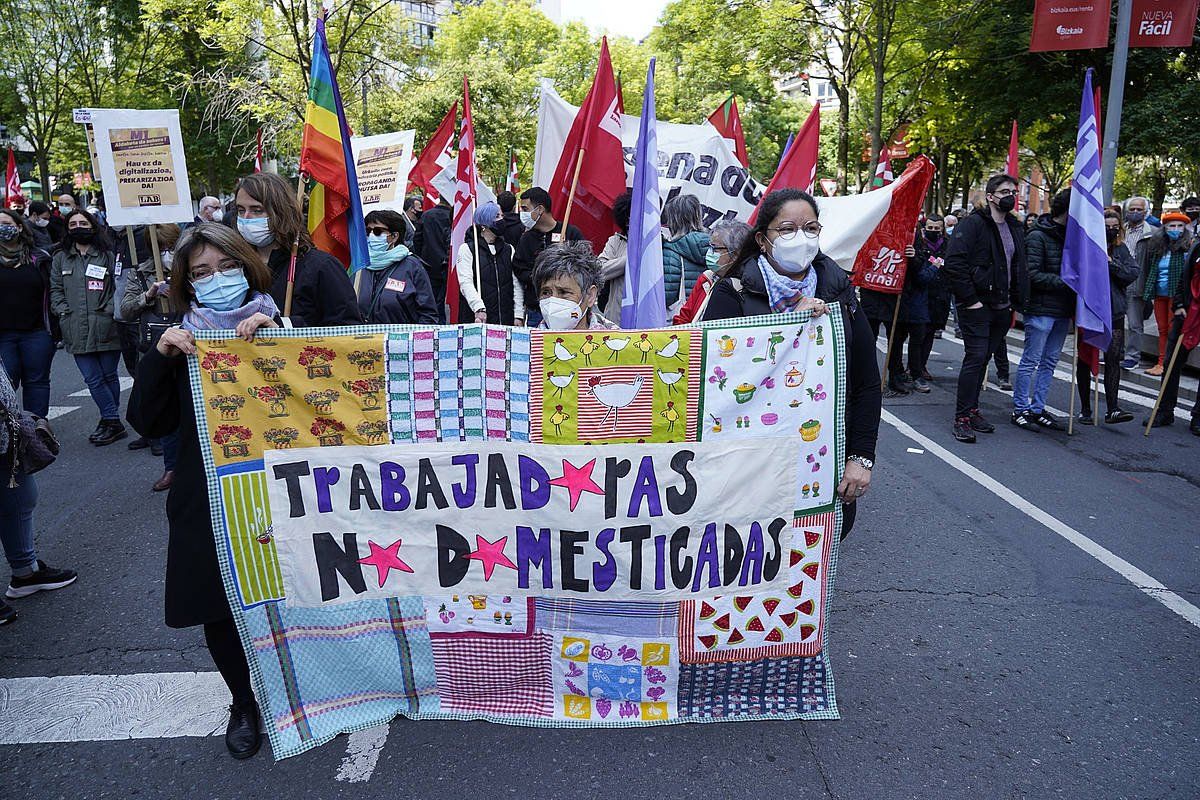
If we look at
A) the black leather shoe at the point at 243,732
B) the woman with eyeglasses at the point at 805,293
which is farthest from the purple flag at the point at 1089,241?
the black leather shoe at the point at 243,732

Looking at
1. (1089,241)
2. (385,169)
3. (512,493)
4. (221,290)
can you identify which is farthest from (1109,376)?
(221,290)

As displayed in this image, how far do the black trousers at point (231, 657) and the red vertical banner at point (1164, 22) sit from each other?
1365 cm

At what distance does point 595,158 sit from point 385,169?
135 inches

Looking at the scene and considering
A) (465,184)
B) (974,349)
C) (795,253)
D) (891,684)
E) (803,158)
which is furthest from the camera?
(974,349)

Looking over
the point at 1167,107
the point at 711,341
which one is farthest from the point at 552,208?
the point at 1167,107

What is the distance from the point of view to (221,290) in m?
2.92

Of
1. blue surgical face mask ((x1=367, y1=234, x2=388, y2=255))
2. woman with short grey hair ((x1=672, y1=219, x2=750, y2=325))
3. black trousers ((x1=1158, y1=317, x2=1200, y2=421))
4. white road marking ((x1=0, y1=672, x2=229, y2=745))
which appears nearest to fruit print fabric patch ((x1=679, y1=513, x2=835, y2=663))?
woman with short grey hair ((x1=672, y1=219, x2=750, y2=325))

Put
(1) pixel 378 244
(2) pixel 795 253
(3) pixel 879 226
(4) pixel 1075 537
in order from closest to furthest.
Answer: (2) pixel 795 253 < (4) pixel 1075 537 < (1) pixel 378 244 < (3) pixel 879 226

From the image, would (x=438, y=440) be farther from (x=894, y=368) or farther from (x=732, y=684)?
(x=894, y=368)

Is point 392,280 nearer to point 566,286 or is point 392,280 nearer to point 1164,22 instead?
point 566,286

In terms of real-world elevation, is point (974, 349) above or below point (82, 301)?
below

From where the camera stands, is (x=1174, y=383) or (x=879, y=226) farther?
(x=879, y=226)

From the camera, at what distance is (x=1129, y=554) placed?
4762 millimetres

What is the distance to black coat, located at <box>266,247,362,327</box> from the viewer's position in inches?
145
